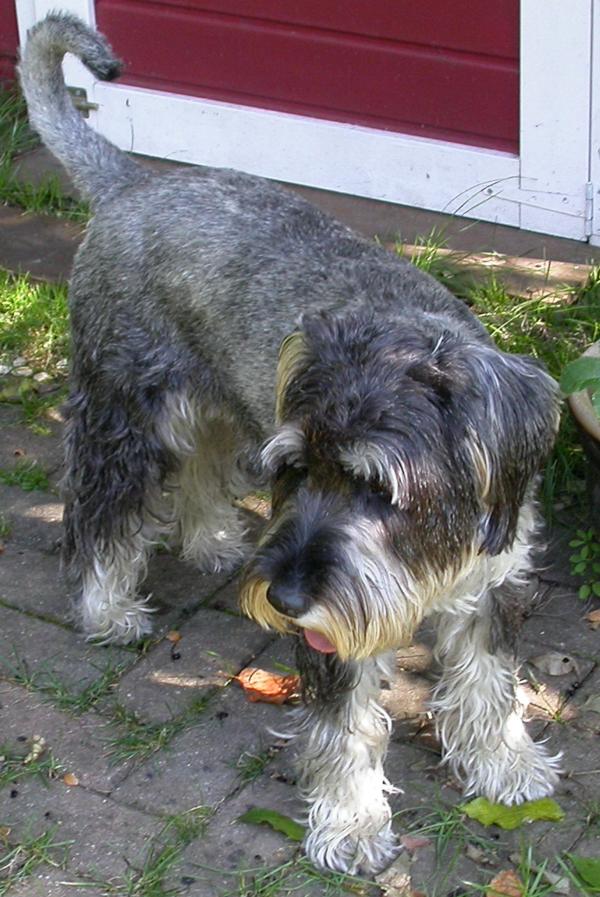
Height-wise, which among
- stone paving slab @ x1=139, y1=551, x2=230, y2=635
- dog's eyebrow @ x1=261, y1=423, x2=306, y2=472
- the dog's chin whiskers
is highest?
dog's eyebrow @ x1=261, y1=423, x2=306, y2=472

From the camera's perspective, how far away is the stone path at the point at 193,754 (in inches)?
131

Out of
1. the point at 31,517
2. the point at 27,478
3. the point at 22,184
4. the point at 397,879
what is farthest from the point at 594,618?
the point at 22,184

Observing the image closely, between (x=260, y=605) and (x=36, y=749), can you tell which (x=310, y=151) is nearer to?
(x=36, y=749)

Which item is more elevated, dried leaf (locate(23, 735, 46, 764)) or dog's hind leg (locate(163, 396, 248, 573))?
dog's hind leg (locate(163, 396, 248, 573))

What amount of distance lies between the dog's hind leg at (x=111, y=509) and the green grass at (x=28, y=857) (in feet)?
2.54

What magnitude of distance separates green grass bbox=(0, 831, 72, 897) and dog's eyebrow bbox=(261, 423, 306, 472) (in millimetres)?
1117

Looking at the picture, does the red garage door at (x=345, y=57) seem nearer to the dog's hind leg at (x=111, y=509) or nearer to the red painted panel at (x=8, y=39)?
the red painted panel at (x=8, y=39)

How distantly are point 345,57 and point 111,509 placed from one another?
263 cm

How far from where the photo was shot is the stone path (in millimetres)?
3332

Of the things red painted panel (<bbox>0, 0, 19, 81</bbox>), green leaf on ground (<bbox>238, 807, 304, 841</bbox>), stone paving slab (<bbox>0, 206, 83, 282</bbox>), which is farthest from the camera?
red painted panel (<bbox>0, 0, 19, 81</bbox>)

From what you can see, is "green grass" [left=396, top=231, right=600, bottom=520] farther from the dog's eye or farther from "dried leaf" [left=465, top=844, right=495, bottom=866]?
the dog's eye

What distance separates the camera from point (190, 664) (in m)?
4.01

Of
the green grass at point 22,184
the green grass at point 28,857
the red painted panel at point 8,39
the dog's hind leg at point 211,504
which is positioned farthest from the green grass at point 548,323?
the red painted panel at point 8,39

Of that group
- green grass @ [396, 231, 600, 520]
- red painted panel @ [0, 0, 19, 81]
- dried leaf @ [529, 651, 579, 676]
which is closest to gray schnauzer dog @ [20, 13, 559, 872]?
dried leaf @ [529, 651, 579, 676]
